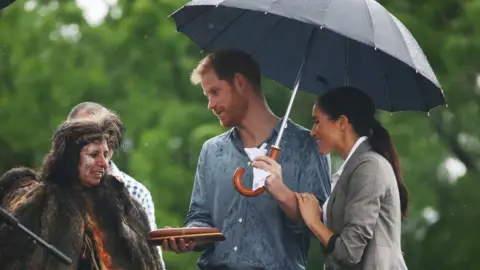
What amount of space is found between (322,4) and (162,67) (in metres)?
10.4

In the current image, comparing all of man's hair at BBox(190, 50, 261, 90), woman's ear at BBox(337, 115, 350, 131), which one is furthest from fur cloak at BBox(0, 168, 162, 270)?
woman's ear at BBox(337, 115, 350, 131)

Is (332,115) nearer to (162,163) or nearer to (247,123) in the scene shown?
(247,123)

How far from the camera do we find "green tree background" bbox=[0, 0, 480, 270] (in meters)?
16.5

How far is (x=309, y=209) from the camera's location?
7.62 meters

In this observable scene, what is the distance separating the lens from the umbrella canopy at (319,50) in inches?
305

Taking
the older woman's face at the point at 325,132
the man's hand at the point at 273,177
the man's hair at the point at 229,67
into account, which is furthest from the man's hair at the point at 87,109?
the older woman's face at the point at 325,132

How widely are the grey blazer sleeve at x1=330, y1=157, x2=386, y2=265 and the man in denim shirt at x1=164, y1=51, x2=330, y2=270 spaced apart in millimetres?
406

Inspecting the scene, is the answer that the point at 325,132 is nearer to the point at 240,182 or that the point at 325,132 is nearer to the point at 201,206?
the point at 240,182

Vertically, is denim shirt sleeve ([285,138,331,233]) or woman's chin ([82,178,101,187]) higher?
woman's chin ([82,178,101,187])

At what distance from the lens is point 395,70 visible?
26.3ft

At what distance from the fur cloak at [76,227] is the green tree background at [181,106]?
7891mm

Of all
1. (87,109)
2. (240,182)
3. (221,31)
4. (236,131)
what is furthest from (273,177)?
(87,109)

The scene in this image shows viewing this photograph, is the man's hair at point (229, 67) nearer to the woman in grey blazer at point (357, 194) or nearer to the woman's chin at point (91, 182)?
the woman in grey blazer at point (357, 194)

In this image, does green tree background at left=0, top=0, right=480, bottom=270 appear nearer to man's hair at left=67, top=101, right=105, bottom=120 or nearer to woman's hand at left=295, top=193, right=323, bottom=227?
man's hair at left=67, top=101, right=105, bottom=120
